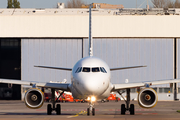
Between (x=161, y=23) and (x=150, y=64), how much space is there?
724 cm

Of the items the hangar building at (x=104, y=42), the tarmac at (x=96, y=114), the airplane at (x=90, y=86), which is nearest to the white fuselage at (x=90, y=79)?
the airplane at (x=90, y=86)

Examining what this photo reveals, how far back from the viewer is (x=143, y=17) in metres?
63.3

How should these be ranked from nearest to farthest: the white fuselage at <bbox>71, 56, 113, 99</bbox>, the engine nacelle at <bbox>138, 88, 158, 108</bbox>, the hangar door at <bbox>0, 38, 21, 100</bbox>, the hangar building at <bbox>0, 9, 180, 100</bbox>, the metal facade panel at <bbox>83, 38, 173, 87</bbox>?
the white fuselage at <bbox>71, 56, 113, 99</bbox> < the engine nacelle at <bbox>138, 88, 158, 108</bbox> < the hangar building at <bbox>0, 9, 180, 100</bbox> < the metal facade panel at <bbox>83, 38, 173, 87</bbox> < the hangar door at <bbox>0, 38, 21, 100</bbox>

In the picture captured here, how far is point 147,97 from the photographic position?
25.0 metres

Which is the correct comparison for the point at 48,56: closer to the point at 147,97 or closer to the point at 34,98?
the point at 34,98

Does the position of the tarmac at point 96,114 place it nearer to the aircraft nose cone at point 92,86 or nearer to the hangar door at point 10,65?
the aircraft nose cone at point 92,86

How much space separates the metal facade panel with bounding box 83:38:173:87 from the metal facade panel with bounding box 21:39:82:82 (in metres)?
4.18

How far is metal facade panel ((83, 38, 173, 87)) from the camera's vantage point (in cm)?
6331

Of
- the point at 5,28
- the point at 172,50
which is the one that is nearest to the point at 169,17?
the point at 172,50

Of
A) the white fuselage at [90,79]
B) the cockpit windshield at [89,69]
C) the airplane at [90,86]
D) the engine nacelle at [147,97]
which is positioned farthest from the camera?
the engine nacelle at [147,97]

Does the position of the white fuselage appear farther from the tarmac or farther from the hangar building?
the hangar building

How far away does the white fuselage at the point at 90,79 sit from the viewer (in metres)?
21.9

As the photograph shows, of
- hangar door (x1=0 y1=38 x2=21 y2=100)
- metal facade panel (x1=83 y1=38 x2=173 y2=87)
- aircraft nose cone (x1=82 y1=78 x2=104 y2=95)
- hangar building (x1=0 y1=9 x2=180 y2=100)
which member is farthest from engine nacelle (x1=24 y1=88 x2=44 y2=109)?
hangar door (x1=0 y1=38 x2=21 y2=100)

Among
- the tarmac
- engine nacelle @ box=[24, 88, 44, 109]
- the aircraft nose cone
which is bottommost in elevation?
the tarmac
